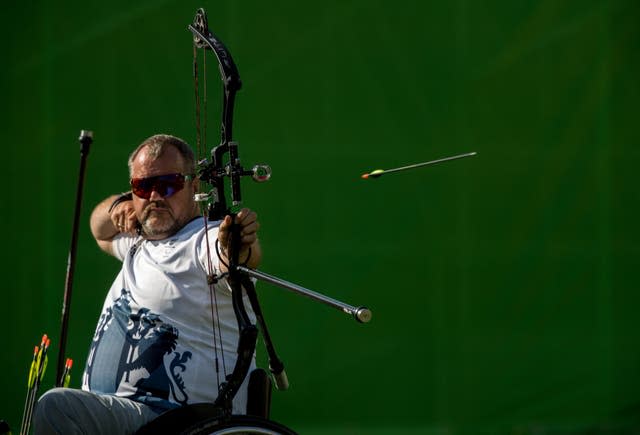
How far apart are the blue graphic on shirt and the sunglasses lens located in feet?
1.16

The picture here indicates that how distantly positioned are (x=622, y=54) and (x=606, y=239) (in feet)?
2.99

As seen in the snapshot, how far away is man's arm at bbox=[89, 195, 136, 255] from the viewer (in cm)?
386

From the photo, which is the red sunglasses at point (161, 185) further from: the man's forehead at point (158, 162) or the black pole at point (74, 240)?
the black pole at point (74, 240)

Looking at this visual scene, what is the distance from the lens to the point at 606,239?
5.63 meters

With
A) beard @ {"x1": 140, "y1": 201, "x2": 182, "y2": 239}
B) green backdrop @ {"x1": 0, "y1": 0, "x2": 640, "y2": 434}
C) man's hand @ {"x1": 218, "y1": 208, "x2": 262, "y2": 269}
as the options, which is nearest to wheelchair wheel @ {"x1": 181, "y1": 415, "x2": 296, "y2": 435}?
man's hand @ {"x1": 218, "y1": 208, "x2": 262, "y2": 269}

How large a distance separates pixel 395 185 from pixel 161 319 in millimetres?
2367

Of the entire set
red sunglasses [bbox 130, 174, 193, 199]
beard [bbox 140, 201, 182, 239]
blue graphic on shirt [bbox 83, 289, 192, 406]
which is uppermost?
red sunglasses [bbox 130, 174, 193, 199]

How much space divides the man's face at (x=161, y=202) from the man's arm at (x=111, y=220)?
24 centimetres

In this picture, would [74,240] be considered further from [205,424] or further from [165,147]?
[205,424]

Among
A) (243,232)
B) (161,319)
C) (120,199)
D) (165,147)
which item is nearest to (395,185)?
(120,199)

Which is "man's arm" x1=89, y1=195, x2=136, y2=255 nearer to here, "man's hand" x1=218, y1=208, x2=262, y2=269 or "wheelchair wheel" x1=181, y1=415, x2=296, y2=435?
"man's hand" x1=218, y1=208, x2=262, y2=269

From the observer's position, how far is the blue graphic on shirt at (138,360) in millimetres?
3264

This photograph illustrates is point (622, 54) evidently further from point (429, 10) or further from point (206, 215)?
point (206, 215)

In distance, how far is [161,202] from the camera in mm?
3551
